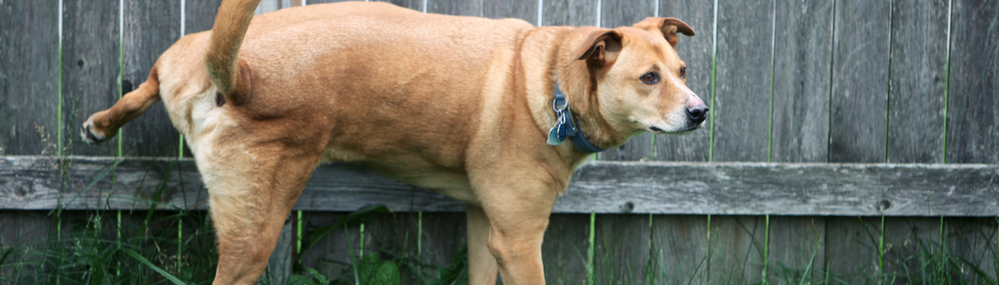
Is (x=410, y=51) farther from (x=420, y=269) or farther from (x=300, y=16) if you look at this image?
(x=420, y=269)

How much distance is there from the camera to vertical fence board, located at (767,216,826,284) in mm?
3447

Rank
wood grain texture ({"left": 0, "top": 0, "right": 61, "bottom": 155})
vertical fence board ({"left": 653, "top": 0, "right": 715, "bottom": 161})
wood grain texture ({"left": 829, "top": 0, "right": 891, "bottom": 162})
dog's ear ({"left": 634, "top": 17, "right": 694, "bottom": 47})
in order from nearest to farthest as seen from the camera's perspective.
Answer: dog's ear ({"left": 634, "top": 17, "right": 694, "bottom": 47}), wood grain texture ({"left": 0, "top": 0, "right": 61, "bottom": 155}), vertical fence board ({"left": 653, "top": 0, "right": 715, "bottom": 161}), wood grain texture ({"left": 829, "top": 0, "right": 891, "bottom": 162})

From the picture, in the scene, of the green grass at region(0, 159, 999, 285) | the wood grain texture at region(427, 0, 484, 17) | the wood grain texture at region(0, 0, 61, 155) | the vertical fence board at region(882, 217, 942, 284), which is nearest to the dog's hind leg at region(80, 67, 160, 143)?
the green grass at region(0, 159, 999, 285)

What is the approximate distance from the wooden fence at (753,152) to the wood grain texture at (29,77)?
13mm

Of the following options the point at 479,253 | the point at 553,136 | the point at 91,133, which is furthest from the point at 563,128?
the point at 91,133

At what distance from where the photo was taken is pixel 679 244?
3439mm

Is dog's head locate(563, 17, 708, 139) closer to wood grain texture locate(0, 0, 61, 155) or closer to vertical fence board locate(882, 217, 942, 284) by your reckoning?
vertical fence board locate(882, 217, 942, 284)

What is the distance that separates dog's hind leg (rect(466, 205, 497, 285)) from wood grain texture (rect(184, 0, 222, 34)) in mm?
1413

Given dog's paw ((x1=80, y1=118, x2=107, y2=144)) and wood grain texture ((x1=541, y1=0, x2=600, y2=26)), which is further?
wood grain texture ((x1=541, y1=0, x2=600, y2=26))

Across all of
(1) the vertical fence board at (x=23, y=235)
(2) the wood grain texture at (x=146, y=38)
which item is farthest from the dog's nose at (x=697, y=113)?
(1) the vertical fence board at (x=23, y=235)

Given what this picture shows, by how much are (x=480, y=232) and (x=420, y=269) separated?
0.48m

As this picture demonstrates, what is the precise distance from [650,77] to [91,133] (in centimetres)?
214

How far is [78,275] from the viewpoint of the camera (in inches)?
113

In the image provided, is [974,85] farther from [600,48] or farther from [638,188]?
[600,48]
